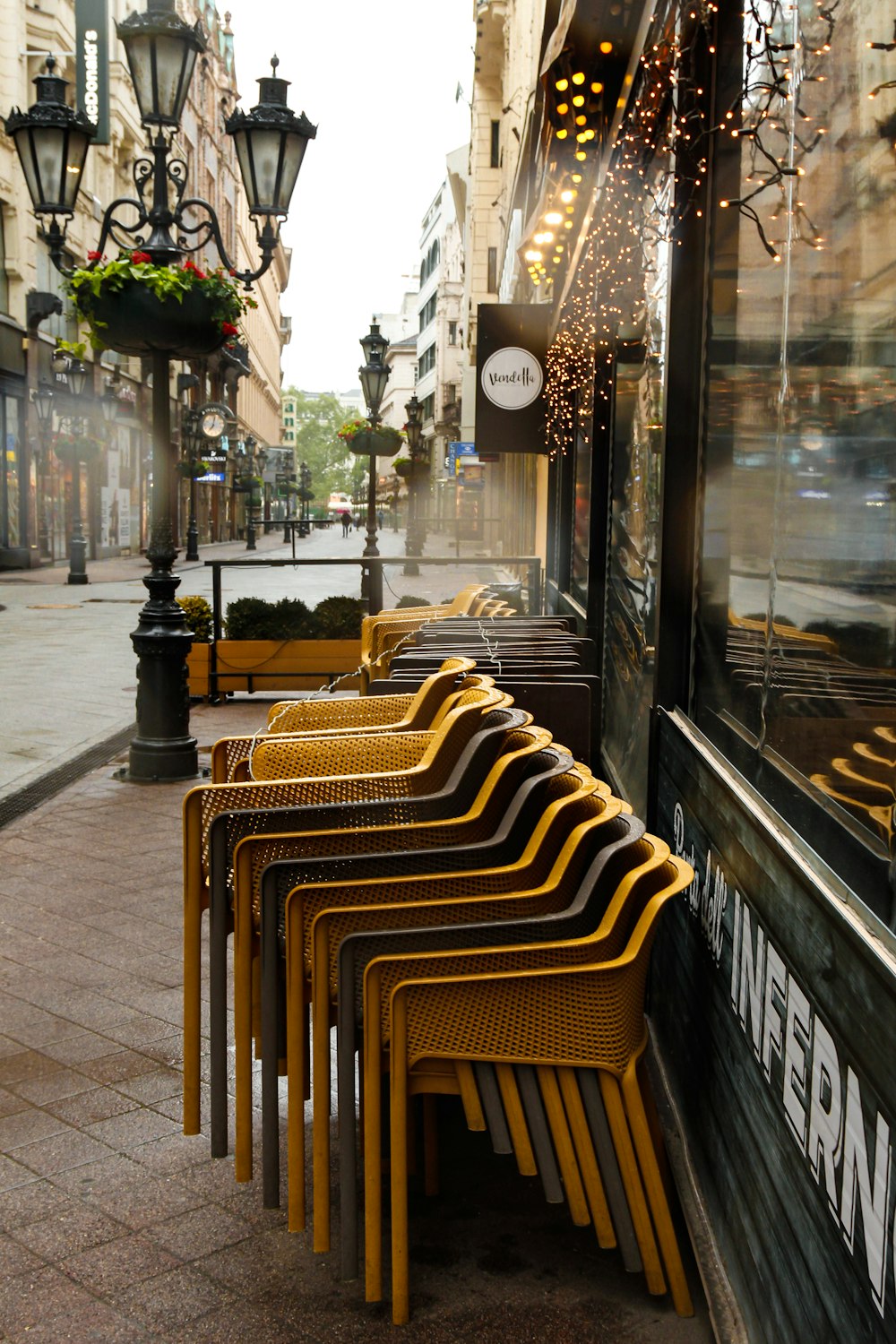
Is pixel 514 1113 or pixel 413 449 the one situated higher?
pixel 413 449

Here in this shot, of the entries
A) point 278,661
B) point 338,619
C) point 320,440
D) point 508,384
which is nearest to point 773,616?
point 508,384

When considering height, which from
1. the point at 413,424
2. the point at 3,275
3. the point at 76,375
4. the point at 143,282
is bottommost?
the point at 143,282

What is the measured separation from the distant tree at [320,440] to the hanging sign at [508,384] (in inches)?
6051

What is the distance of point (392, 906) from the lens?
2.55 m

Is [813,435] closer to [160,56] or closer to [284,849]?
[284,849]

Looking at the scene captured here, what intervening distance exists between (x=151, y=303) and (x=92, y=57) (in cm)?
3141

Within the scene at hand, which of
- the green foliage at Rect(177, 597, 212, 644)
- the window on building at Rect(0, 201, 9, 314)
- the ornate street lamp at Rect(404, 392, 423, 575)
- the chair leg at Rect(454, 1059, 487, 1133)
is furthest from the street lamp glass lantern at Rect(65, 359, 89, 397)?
the chair leg at Rect(454, 1059, 487, 1133)

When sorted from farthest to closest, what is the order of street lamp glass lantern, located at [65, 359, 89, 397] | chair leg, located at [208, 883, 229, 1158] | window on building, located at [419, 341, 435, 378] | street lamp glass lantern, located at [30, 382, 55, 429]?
1. window on building, located at [419, 341, 435, 378]
2. street lamp glass lantern, located at [30, 382, 55, 429]
3. street lamp glass lantern, located at [65, 359, 89, 397]
4. chair leg, located at [208, 883, 229, 1158]

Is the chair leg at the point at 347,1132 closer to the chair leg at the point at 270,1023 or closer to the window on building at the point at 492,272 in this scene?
the chair leg at the point at 270,1023

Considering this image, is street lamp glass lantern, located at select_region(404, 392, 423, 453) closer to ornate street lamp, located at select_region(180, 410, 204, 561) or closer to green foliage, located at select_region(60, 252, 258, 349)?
ornate street lamp, located at select_region(180, 410, 204, 561)

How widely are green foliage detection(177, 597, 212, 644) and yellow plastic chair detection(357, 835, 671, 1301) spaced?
849 cm

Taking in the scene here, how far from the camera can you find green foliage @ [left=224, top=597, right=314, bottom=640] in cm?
1064

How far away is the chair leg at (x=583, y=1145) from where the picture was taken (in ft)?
8.07

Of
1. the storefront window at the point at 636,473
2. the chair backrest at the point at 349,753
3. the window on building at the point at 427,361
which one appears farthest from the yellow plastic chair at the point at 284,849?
the window on building at the point at 427,361
